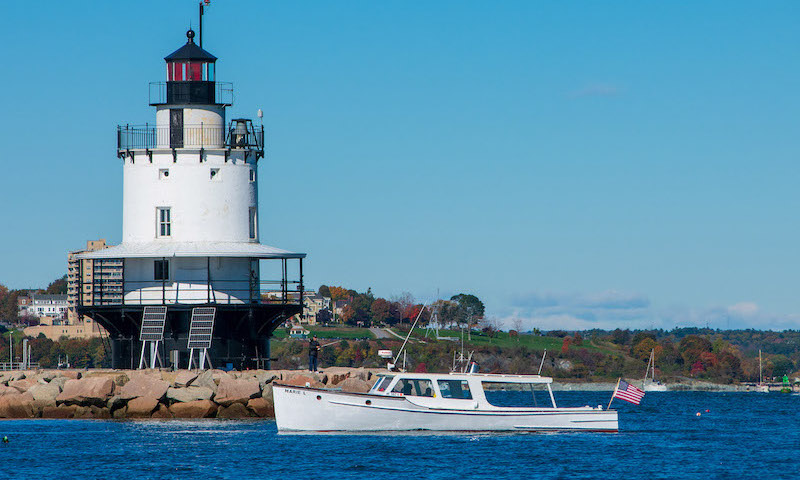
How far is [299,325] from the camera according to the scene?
171 metres

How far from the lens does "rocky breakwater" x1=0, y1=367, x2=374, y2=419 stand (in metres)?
47.8

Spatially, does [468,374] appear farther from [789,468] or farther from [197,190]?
[197,190]

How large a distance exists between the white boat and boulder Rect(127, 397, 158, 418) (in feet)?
23.0

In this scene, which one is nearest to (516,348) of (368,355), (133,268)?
(368,355)

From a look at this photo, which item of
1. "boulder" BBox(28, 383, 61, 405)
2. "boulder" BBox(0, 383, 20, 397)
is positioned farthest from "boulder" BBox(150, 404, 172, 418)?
"boulder" BBox(0, 383, 20, 397)

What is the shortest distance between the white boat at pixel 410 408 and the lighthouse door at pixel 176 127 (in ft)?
48.7

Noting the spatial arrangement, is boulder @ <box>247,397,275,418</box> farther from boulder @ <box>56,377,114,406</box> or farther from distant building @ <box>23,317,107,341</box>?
distant building @ <box>23,317,107,341</box>

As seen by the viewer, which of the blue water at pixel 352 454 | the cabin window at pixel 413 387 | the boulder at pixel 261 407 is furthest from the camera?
the boulder at pixel 261 407

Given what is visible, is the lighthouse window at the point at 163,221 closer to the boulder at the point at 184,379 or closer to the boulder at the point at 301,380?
the boulder at the point at 184,379

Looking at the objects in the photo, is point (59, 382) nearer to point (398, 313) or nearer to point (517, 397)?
point (517, 397)

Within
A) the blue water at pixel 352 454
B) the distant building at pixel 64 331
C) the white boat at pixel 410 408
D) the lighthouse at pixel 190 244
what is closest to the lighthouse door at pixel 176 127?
the lighthouse at pixel 190 244

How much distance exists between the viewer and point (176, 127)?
177ft

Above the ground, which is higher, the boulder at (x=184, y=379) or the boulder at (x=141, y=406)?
the boulder at (x=184, y=379)

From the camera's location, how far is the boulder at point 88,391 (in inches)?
1902
